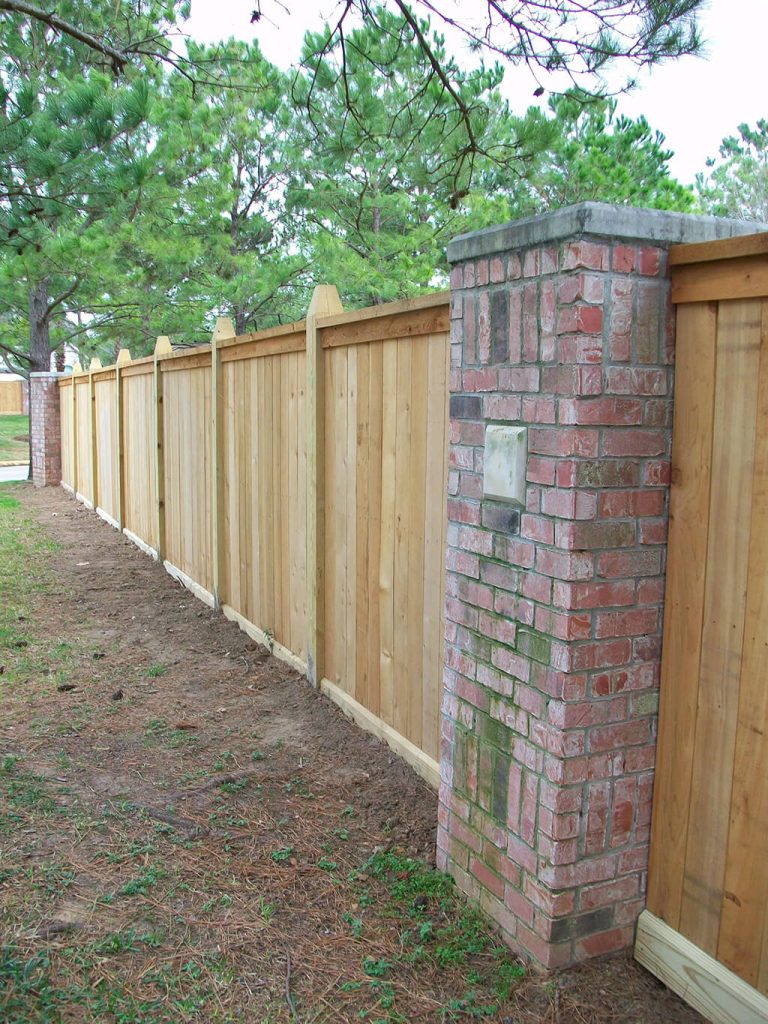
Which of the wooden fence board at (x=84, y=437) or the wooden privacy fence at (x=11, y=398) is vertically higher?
the wooden privacy fence at (x=11, y=398)

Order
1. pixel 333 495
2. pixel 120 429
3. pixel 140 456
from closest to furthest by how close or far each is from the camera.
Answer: pixel 333 495 < pixel 140 456 < pixel 120 429

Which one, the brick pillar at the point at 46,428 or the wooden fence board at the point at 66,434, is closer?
the wooden fence board at the point at 66,434

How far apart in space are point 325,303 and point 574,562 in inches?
104

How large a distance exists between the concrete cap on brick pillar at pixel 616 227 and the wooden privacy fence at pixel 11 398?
38.1 metres

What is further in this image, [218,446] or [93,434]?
[93,434]

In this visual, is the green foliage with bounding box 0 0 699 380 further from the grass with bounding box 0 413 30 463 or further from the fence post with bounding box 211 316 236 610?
the grass with bounding box 0 413 30 463

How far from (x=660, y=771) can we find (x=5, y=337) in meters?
17.4

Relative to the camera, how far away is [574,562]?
2.27 metres

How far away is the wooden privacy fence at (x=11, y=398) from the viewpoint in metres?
37.1

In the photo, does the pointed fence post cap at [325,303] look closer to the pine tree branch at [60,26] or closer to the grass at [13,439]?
the pine tree branch at [60,26]

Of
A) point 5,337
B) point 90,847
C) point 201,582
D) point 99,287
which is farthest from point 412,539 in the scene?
point 5,337

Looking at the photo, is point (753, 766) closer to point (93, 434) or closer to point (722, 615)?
point (722, 615)

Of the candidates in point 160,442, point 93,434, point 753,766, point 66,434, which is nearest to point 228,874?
point 753,766

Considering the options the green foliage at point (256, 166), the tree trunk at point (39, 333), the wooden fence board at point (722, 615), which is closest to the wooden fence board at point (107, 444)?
the green foliage at point (256, 166)
